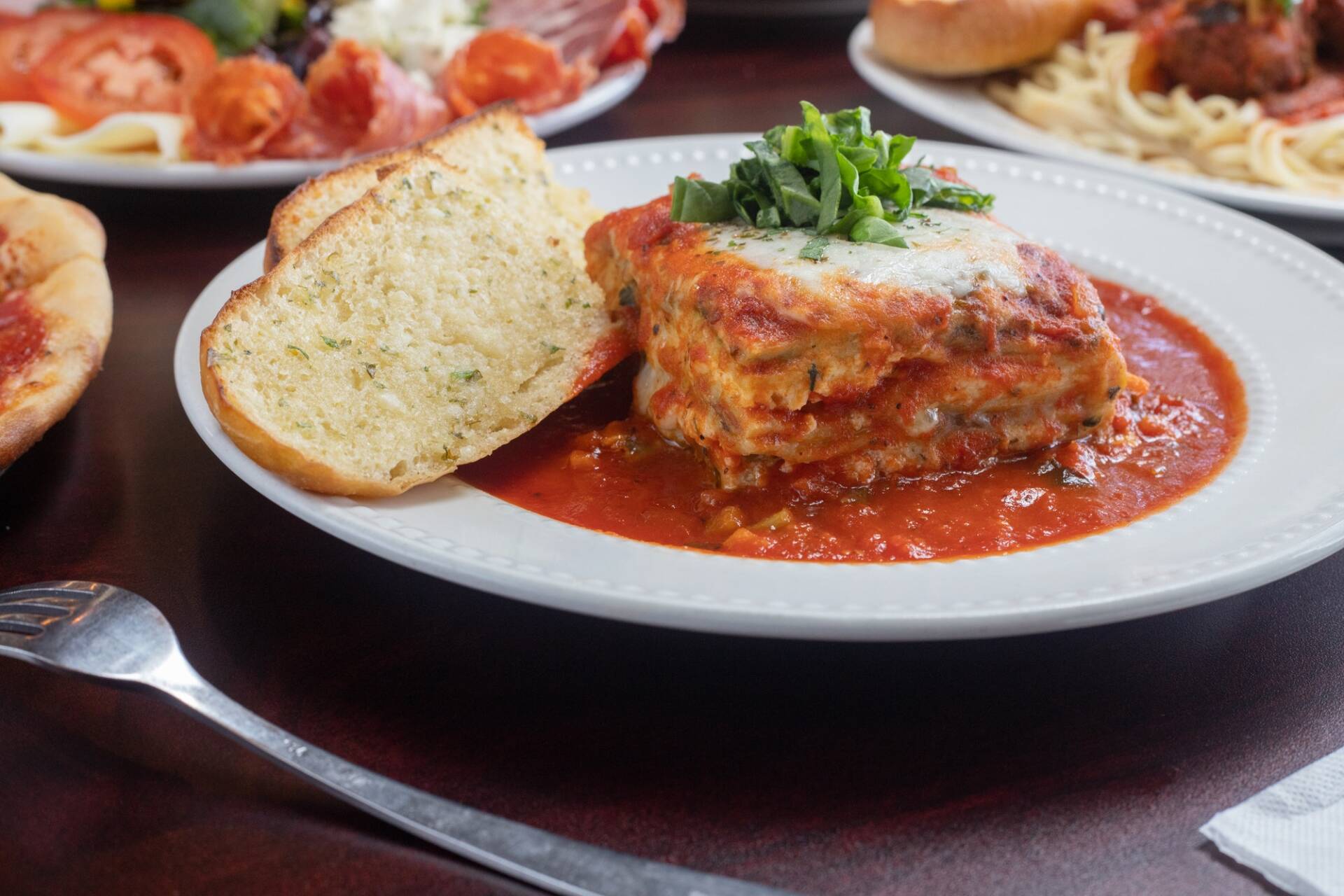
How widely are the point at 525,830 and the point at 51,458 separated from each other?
84.0 inches

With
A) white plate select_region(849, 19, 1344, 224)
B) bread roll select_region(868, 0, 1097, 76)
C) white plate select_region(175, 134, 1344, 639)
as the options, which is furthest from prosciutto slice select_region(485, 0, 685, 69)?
white plate select_region(175, 134, 1344, 639)

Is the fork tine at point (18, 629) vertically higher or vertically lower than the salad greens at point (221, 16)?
lower

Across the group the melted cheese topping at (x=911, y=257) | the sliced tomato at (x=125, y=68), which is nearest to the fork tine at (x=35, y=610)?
the melted cheese topping at (x=911, y=257)

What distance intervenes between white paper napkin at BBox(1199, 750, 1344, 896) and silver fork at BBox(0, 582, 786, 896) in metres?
0.84

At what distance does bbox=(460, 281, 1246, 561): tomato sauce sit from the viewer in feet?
8.99

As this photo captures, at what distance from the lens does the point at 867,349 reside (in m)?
2.81

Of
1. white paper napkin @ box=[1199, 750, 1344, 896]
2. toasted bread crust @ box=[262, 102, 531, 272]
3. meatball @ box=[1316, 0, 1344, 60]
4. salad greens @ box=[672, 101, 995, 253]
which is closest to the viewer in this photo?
white paper napkin @ box=[1199, 750, 1344, 896]

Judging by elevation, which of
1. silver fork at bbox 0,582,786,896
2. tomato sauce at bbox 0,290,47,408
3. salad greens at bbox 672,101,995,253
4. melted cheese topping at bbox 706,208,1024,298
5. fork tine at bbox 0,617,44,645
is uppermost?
salad greens at bbox 672,101,995,253

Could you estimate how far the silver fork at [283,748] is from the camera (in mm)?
1864

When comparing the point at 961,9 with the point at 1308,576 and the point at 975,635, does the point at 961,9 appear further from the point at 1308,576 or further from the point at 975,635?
the point at 975,635

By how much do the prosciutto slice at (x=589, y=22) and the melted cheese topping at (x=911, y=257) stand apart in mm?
3266

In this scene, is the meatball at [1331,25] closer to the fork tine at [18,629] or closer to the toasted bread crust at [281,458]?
the toasted bread crust at [281,458]

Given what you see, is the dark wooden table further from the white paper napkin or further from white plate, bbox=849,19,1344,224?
white plate, bbox=849,19,1344,224

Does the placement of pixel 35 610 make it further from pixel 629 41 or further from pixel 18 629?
pixel 629 41
